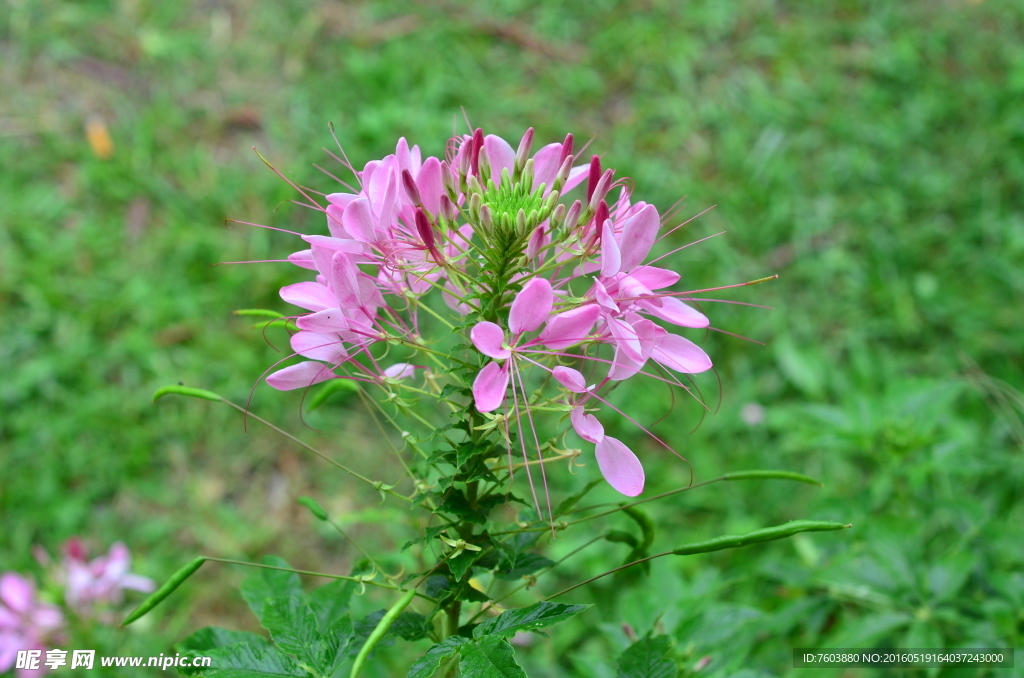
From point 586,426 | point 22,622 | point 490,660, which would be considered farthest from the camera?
point 22,622

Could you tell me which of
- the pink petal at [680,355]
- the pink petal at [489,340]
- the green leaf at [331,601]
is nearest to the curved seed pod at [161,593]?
the green leaf at [331,601]

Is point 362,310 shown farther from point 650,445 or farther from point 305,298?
point 650,445

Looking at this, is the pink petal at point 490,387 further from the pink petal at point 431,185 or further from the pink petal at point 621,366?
the pink petal at point 431,185

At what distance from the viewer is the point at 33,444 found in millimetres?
2725

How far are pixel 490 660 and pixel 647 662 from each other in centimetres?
28

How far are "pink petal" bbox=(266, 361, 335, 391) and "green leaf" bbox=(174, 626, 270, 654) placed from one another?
15.1 inches

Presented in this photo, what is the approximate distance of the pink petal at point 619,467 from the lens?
0.98m

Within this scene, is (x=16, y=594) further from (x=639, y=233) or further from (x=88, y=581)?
(x=639, y=233)

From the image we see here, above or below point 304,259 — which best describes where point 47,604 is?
below

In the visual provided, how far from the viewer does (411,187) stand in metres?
1.02

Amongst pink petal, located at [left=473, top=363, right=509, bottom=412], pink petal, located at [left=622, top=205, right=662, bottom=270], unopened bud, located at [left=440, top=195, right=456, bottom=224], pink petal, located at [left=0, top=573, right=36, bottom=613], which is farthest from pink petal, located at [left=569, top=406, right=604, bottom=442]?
pink petal, located at [left=0, top=573, right=36, bottom=613]

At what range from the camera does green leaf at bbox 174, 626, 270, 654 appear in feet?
3.63

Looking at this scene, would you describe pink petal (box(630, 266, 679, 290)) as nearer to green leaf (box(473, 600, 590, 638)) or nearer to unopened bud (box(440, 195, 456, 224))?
unopened bud (box(440, 195, 456, 224))

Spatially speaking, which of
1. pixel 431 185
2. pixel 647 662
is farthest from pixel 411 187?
pixel 647 662
